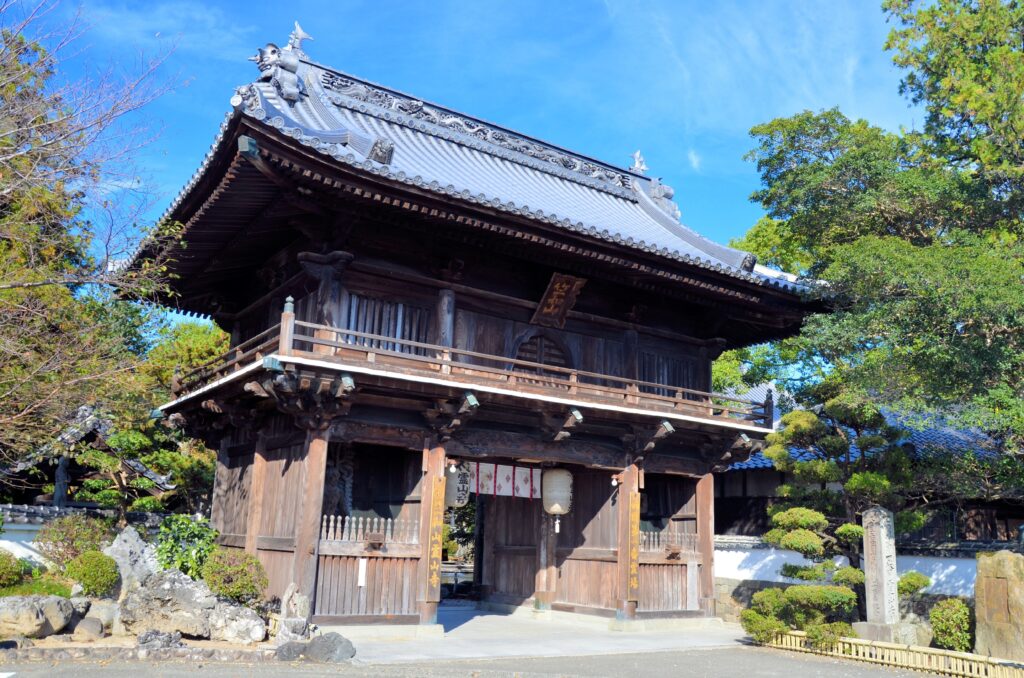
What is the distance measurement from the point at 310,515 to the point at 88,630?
354 cm

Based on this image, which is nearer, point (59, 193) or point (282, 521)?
point (59, 193)

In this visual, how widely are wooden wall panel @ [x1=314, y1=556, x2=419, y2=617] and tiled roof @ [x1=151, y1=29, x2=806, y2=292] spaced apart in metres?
6.35

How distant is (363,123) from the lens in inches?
741

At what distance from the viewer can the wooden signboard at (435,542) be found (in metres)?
14.2

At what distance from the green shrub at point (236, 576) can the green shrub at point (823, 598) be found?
9.45m

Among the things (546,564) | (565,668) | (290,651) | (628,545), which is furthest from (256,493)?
(628,545)

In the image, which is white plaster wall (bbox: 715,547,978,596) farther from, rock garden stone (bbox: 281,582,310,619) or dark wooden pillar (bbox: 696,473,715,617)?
rock garden stone (bbox: 281,582,310,619)

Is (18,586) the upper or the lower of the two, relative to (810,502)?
lower

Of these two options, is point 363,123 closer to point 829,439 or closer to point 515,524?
point 515,524

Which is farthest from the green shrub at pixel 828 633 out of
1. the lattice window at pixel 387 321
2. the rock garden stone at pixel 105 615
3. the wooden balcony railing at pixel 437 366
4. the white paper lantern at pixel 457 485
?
the rock garden stone at pixel 105 615

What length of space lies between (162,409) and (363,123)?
7969 mm

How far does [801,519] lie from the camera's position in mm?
16172

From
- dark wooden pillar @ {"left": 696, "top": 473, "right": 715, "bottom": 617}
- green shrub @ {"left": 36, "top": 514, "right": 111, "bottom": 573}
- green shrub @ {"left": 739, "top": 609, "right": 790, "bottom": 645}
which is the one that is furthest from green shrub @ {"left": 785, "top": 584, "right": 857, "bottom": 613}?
green shrub @ {"left": 36, "top": 514, "right": 111, "bottom": 573}

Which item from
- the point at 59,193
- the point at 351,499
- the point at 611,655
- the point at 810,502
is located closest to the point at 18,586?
the point at 351,499
